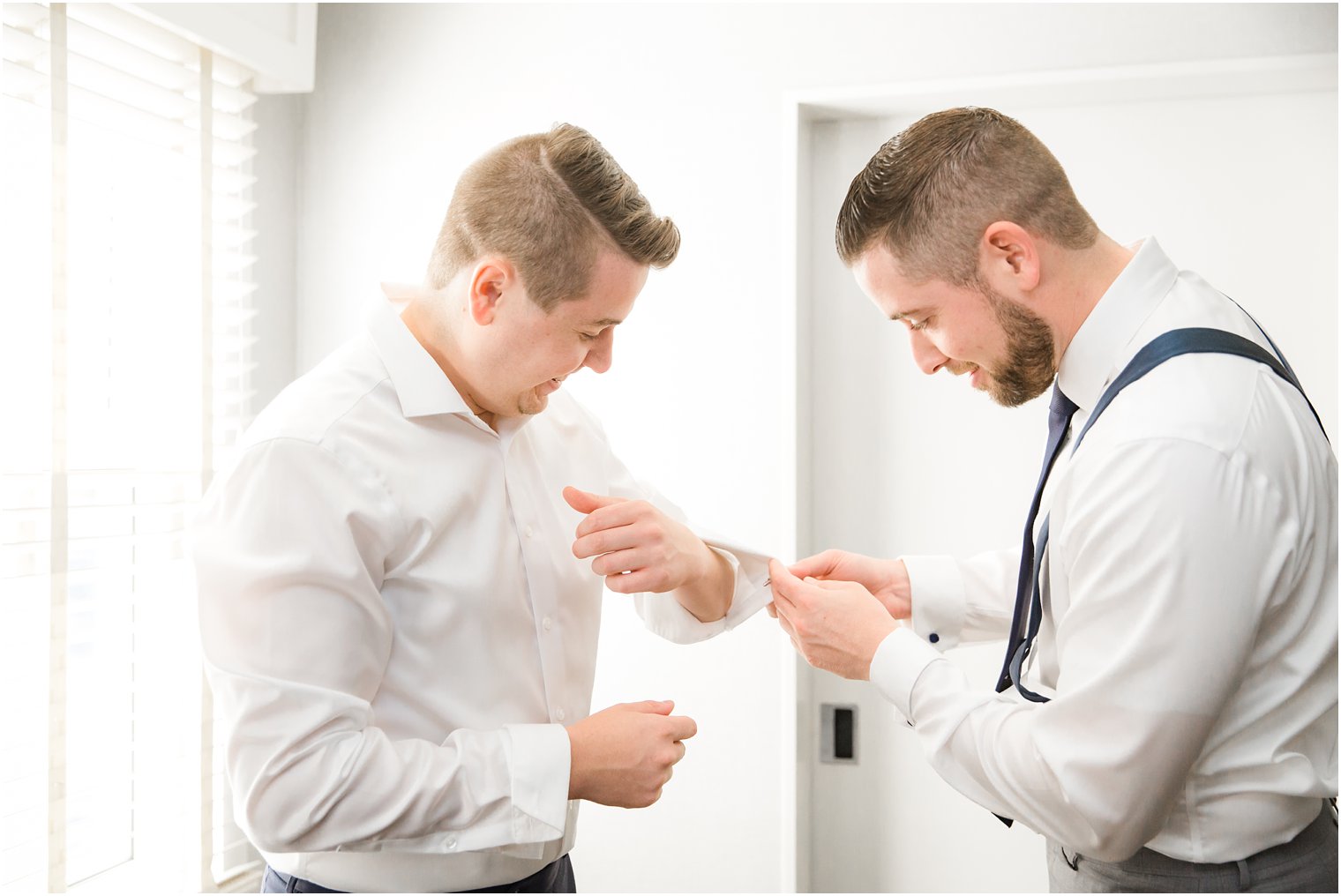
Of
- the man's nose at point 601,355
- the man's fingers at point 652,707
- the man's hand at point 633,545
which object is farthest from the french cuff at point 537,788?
the man's nose at point 601,355

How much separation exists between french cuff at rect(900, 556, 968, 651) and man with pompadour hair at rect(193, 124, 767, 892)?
17.7 inches

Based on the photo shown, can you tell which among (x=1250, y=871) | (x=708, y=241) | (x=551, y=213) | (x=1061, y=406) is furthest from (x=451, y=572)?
(x=708, y=241)

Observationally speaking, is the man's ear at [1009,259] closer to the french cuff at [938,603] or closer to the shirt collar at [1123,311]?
the shirt collar at [1123,311]

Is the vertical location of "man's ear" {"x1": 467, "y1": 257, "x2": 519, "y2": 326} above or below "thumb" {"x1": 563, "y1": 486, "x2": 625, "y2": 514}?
above

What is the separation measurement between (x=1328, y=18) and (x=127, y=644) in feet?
9.77

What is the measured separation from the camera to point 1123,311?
55.1 inches

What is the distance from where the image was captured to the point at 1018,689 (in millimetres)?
1454

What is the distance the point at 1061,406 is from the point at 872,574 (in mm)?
496

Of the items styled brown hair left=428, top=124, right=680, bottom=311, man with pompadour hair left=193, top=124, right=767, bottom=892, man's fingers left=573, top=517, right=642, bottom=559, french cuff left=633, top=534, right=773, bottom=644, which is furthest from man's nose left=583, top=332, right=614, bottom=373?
french cuff left=633, top=534, right=773, bottom=644

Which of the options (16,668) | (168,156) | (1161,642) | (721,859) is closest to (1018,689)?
(1161,642)

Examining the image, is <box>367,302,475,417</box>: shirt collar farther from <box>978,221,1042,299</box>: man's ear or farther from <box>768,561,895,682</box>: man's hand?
<box>978,221,1042,299</box>: man's ear

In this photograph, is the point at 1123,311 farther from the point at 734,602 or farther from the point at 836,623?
the point at 734,602

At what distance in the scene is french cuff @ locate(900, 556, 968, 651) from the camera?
1.86m

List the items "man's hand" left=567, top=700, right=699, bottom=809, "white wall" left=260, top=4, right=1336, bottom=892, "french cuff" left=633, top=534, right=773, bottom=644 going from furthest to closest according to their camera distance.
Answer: "white wall" left=260, top=4, right=1336, bottom=892, "french cuff" left=633, top=534, right=773, bottom=644, "man's hand" left=567, top=700, right=699, bottom=809
